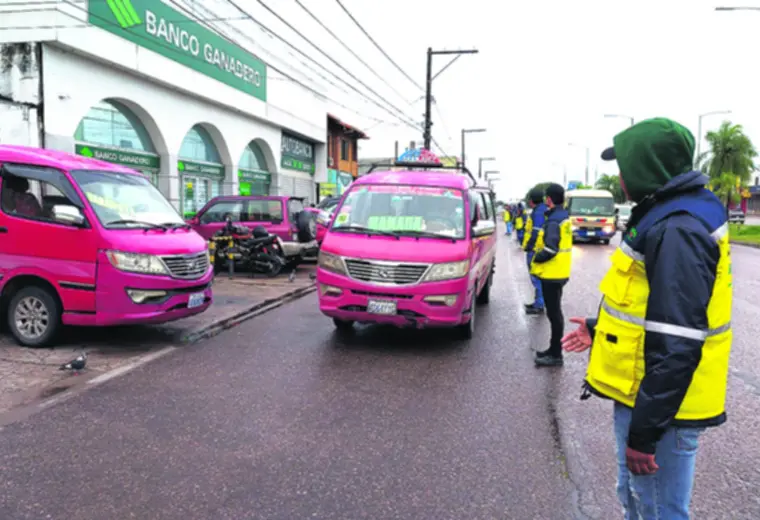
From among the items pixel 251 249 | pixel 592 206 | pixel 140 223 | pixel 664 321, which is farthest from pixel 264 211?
pixel 592 206

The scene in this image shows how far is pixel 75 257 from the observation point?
20.7 ft

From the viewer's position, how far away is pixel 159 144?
17.4 m

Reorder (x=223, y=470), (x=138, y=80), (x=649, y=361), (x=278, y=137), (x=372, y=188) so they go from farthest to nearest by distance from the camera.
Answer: (x=278, y=137) < (x=138, y=80) < (x=372, y=188) < (x=223, y=470) < (x=649, y=361)

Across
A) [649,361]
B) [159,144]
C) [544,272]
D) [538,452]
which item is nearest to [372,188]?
[544,272]

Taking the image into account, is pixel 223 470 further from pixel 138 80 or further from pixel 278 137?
pixel 278 137

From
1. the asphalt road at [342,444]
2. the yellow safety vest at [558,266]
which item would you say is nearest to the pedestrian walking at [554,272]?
the yellow safety vest at [558,266]

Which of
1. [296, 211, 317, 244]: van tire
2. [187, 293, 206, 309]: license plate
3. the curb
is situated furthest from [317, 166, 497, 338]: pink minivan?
[296, 211, 317, 244]: van tire

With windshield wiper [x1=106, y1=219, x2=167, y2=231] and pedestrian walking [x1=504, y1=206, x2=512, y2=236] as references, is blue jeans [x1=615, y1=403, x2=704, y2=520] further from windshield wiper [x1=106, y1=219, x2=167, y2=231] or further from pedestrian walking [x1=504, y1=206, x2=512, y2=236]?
pedestrian walking [x1=504, y1=206, x2=512, y2=236]

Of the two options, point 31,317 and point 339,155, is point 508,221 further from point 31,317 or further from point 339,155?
point 31,317

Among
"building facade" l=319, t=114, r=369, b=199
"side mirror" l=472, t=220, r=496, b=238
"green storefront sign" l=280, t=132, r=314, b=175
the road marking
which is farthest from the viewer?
"building facade" l=319, t=114, r=369, b=199

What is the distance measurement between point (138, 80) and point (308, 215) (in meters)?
6.73

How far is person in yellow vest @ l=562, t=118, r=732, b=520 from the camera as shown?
184cm

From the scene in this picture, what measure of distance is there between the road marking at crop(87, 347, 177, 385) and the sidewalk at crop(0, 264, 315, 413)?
0.07 metres

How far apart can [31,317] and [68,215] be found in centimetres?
124
